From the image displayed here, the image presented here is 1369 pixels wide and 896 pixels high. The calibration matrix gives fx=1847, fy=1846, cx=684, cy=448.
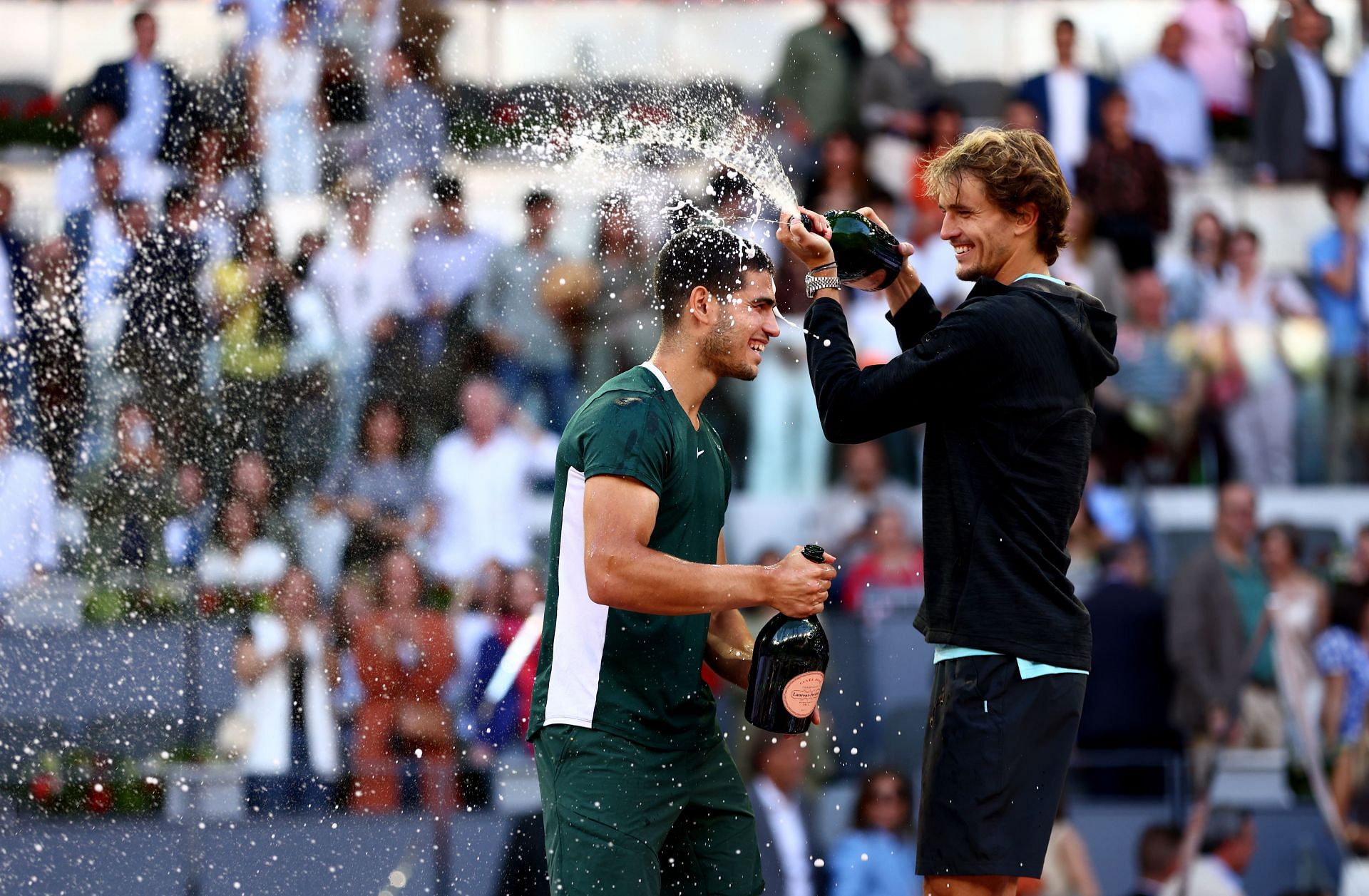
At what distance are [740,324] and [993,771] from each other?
1.20m

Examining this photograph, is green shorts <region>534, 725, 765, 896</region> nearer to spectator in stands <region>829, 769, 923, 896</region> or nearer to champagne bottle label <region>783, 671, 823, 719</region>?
champagne bottle label <region>783, 671, 823, 719</region>

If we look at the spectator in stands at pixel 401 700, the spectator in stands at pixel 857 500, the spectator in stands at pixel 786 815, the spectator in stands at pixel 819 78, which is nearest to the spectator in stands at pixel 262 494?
the spectator in stands at pixel 401 700

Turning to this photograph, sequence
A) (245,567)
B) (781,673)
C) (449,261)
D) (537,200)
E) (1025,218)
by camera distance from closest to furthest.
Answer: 1. (1025,218)
2. (781,673)
3. (245,567)
4. (449,261)
5. (537,200)

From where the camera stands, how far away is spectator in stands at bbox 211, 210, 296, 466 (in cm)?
878

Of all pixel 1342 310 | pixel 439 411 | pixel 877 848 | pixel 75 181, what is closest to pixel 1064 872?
pixel 877 848

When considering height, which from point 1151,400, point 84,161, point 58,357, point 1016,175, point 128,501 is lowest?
point 128,501

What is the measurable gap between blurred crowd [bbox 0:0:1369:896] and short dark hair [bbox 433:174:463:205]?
0.01m

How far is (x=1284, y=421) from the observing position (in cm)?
1072

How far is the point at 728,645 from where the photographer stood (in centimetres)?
466

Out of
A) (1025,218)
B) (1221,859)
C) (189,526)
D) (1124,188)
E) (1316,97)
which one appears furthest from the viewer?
(1316,97)

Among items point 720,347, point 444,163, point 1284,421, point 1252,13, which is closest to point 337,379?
point 444,163

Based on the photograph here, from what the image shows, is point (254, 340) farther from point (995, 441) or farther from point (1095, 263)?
point (995, 441)

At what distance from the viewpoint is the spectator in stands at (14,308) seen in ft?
29.5

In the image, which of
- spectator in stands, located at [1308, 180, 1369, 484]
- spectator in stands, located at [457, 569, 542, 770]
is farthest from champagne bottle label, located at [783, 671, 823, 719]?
spectator in stands, located at [1308, 180, 1369, 484]
